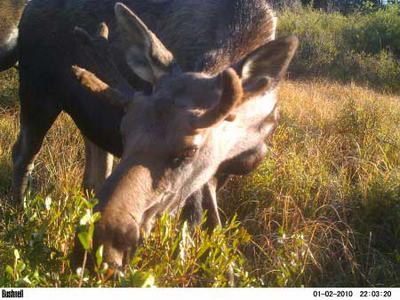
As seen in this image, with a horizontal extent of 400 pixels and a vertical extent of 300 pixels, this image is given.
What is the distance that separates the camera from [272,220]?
14.0ft

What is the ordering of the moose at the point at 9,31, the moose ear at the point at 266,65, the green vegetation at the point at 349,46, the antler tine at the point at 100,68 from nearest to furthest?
the moose ear at the point at 266,65
the antler tine at the point at 100,68
the moose at the point at 9,31
the green vegetation at the point at 349,46

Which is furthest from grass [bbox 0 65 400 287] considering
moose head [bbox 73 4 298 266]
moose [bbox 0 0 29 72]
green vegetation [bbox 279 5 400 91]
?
green vegetation [bbox 279 5 400 91]

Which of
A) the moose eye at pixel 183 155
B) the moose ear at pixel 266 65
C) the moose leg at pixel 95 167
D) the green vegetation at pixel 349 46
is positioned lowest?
the green vegetation at pixel 349 46

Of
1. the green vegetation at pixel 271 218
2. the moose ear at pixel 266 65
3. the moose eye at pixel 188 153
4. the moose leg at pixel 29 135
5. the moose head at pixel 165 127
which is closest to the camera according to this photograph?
the moose head at pixel 165 127

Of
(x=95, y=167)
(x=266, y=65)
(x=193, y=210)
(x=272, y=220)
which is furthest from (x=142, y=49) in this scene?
(x=95, y=167)

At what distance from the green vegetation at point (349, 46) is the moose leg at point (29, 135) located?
8.84 metres

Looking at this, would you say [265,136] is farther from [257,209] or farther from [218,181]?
[257,209]

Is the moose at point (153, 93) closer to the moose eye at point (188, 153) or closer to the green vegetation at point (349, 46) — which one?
the moose eye at point (188, 153)

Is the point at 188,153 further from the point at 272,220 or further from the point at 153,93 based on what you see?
the point at 272,220

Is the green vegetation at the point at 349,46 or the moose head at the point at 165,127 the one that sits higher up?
the moose head at the point at 165,127

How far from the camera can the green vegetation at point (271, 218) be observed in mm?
2809

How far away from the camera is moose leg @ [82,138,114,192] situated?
A: 5117mm

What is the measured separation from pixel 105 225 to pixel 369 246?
2152 millimetres

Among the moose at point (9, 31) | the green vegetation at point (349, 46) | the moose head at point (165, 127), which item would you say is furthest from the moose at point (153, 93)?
the green vegetation at point (349, 46)
